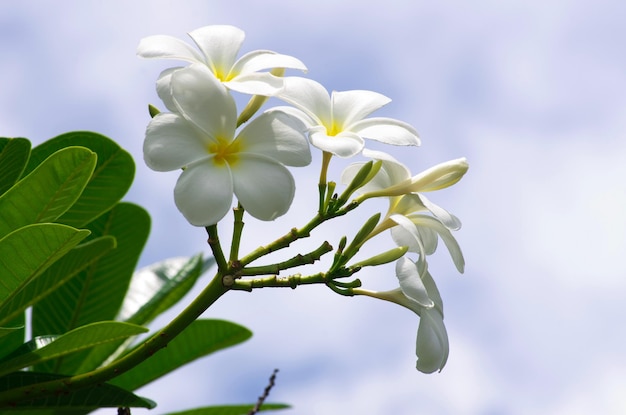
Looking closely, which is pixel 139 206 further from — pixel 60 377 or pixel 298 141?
pixel 298 141

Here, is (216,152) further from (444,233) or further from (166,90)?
(444,233)

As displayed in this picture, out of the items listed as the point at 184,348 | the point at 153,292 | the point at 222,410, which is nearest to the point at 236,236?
the point at 184,348

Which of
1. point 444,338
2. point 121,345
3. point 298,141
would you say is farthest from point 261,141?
point 121,345

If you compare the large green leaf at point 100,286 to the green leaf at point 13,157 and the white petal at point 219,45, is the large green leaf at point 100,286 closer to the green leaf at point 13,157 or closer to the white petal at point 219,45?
the green leaf at point 13,157

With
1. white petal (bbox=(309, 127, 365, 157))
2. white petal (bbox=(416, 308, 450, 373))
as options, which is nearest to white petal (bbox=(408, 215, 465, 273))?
white petal (bbox=(416, 308, 450, 373))

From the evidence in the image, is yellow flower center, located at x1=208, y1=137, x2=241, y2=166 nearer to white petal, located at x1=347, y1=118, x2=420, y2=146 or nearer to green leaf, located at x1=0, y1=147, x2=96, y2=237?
white petal, located at x1=347, y1=118, x2=420, y2=146
